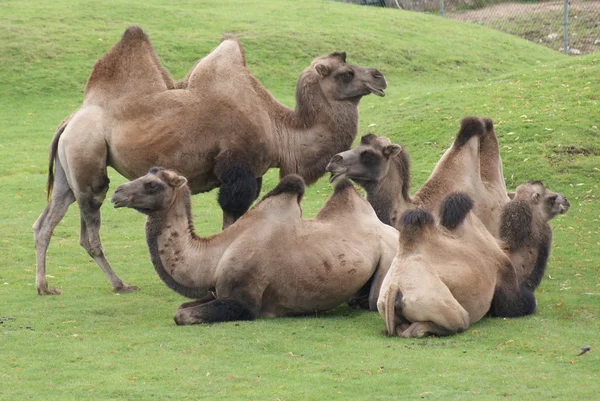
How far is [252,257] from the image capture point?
829cm

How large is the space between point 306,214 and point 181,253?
5.25m

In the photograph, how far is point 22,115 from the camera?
21.0m

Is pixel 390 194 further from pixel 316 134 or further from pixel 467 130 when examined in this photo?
pixel 316 134

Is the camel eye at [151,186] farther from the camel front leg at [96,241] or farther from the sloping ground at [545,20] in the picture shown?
the sloping ground at [545,20]

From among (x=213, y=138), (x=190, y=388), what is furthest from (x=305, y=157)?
(x=190, y=388)

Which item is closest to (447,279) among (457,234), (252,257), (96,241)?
(457,234)

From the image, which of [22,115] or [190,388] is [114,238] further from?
[22,115]

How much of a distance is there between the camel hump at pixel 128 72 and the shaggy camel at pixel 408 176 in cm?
→ 204

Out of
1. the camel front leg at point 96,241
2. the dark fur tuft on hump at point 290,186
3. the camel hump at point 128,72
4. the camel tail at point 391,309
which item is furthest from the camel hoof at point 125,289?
the camel tail at point 391,309

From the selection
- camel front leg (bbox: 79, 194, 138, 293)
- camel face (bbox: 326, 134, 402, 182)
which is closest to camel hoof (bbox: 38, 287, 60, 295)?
camel front leg (bbox: 79, 194, 138, 293)

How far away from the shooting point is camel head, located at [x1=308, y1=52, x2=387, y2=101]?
408 inches

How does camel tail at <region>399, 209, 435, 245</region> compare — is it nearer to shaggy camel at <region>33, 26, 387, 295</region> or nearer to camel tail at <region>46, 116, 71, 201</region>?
shaggy camel at <region>33, 26, 387, 295</region>

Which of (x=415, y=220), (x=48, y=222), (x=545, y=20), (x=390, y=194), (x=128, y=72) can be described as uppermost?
(x=128, y=72)

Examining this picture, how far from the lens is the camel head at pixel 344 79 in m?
10.4
